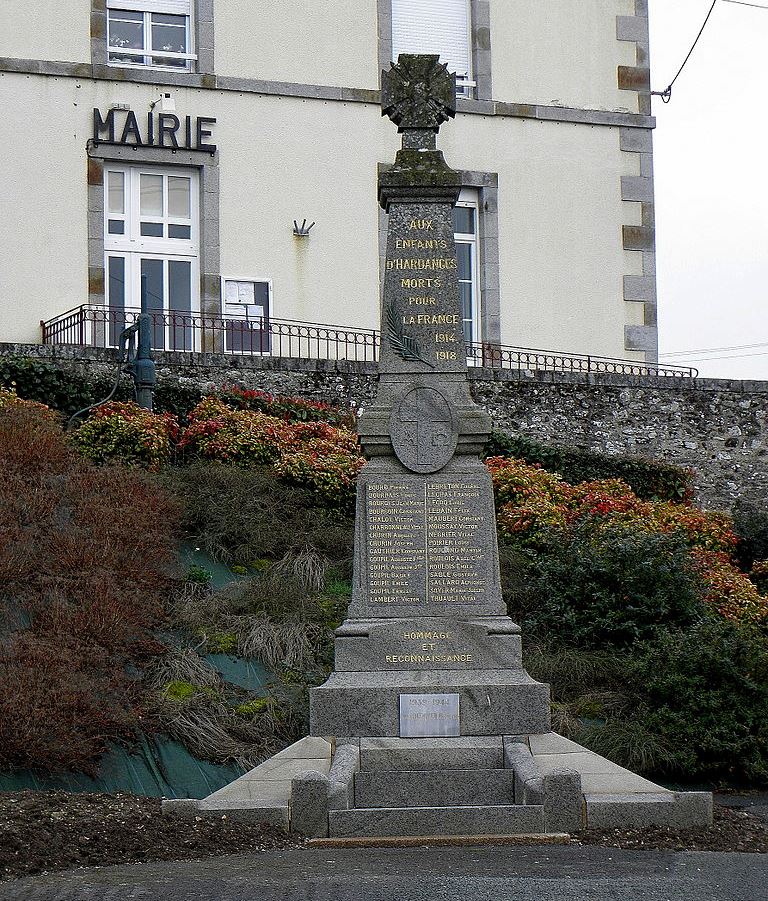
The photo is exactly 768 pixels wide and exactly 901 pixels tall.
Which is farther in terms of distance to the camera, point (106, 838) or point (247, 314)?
point (247, 314)

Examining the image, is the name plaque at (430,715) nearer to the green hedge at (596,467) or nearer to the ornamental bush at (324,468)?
the ornamental bush at (324,468)

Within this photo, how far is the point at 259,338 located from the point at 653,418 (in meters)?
5.82

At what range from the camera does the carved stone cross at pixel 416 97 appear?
36.6ft

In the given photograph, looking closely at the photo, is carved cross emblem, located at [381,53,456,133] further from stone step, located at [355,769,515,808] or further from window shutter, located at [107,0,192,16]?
window shutter, located at [107,0,192,16]

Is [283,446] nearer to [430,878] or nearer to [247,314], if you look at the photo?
[247,314]

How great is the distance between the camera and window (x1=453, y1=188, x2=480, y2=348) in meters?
23.2

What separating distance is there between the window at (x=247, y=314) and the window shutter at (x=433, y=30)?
4481 millimetres

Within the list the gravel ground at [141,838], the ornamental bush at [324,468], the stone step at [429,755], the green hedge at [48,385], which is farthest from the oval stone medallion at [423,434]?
the green hedge at [48,385]

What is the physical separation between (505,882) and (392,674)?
10.0 ft

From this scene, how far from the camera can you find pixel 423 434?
10.6 meters

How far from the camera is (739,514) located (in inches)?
765

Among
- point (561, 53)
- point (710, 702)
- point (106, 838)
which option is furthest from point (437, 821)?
point (561, 53)

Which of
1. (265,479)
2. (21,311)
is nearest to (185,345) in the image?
(21,311)

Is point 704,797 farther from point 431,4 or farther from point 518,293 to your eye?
point 431,4
